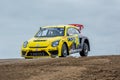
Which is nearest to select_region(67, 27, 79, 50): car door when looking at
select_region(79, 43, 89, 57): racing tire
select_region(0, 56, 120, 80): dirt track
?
select_region(79, 43, 89, 57): racing tire

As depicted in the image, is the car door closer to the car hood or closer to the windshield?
the windshield

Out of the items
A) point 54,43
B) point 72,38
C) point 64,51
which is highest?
point 72,38

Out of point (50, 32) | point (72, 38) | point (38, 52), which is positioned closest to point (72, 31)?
point (72, 38)

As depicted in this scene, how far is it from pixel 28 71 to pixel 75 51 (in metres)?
9.88

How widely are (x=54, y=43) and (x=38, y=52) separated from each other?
0.84 metres

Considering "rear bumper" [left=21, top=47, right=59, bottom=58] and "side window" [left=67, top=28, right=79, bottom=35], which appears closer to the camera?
"rear bumper" [left=21, top=47, right=59, bottom=58]

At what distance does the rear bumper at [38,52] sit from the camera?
65.4 ft

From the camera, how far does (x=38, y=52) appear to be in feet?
66.3

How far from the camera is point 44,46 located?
2005 cm

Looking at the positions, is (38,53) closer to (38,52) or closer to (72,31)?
(38,52)

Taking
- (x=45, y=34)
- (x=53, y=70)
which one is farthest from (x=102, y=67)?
(x=45, y=34)

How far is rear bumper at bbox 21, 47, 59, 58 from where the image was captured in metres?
19.9

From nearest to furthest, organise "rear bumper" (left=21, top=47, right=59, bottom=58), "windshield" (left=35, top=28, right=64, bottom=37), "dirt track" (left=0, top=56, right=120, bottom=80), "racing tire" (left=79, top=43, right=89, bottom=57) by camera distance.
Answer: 1. "dirt track" (left=0, top=56, right=120, bottom=80)
2. "rear bumper" (left=21, top=47, right=59, bottom=58)
3. "windshield" (left=35, top=28, right=64, bottom=37)
4. "racing tire" (left=79, top=43, right=89, bottom=57)

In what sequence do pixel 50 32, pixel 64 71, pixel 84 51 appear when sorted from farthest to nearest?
pixel 84 51, pixel 50 32, pixel 64 71
